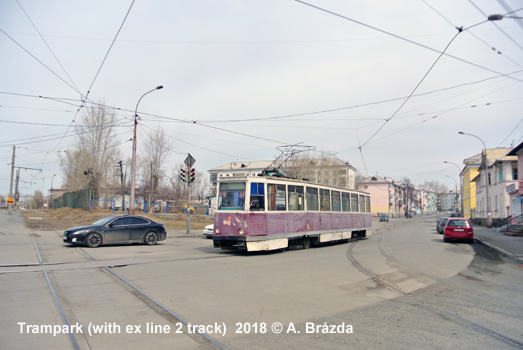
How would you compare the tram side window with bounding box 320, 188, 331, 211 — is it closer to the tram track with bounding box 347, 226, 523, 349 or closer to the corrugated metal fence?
the tram track with bounding box 347, 226, 523, 349

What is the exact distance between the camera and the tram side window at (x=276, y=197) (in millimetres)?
15717

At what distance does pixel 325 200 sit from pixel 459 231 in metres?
9.20

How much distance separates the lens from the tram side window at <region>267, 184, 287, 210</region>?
15.7 m

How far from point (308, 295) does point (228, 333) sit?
2.93 m

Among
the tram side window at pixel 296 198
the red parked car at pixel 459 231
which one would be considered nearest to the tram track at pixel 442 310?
the tram side window at pixel 296 198

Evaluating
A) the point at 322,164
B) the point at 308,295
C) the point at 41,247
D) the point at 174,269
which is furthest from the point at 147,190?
the point at 308,295

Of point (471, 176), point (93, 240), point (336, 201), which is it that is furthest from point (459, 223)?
point (471, 176)

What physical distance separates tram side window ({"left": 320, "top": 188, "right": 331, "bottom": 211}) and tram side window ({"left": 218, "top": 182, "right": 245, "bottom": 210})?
6136mm

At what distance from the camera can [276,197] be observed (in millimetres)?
16078

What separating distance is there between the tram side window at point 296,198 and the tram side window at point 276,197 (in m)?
0.51

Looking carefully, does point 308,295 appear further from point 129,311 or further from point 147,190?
point 147,190

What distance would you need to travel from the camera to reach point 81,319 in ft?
19.5

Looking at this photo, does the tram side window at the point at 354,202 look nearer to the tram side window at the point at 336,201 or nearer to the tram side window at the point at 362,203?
the tram side window at the point at 362,203

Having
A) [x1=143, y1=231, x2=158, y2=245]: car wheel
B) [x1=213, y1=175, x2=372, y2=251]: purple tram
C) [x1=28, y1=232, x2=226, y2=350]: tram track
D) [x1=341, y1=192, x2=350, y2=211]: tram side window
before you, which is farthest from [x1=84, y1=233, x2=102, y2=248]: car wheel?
[x1=341, y1=192, x2=350, y2=211]: tram side window
